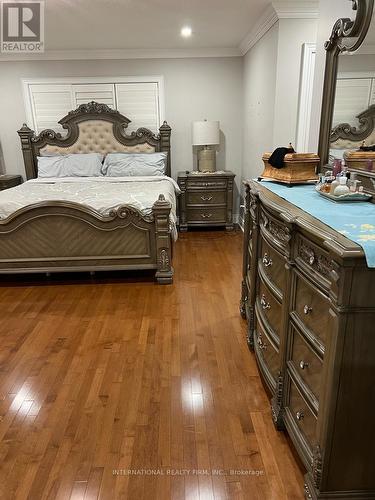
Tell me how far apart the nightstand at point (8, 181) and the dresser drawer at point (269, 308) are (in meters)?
4.07

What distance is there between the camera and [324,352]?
1.14 m

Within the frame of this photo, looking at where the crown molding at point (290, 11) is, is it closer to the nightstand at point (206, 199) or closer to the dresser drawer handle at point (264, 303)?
the nightstand at point (206, 199)

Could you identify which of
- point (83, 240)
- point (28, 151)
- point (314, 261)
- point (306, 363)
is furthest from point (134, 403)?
point (28, 151)

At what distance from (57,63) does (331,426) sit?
17.3 feet

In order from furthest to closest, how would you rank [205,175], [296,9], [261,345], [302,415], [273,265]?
[205,175] < [296,9] < [261,345] < [273,265] < [302,415]

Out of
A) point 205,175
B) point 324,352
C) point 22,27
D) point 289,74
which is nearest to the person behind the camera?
point 324,352

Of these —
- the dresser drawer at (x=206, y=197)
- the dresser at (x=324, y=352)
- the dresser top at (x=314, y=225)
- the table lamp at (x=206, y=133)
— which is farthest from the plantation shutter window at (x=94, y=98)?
the dresser at (x=324, y=352)

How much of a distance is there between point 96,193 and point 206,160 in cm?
196

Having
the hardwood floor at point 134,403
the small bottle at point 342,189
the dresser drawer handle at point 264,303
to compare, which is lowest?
the hardwood floor at point 134,403

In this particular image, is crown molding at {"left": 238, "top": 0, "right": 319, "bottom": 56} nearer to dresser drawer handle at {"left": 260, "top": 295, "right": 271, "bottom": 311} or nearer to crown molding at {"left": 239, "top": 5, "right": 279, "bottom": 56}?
crown molding at {"left": 239, "top": 5, "right": 279, "bottom": 56}

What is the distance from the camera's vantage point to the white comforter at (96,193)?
3.20 m

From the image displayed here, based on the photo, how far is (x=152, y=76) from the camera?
4809mm

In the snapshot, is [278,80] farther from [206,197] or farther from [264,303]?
[264,303]

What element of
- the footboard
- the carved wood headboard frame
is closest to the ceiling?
the carved wood headboard frame
